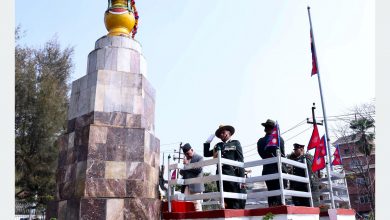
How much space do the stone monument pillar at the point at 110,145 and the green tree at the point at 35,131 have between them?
32.9 feet

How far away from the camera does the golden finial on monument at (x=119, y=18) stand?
8766 mm

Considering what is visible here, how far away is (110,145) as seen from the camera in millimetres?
7172

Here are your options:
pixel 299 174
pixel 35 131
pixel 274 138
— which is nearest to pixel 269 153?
pixel 274 138

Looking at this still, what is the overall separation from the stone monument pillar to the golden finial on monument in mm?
301

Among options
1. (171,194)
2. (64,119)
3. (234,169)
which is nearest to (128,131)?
(171,194)

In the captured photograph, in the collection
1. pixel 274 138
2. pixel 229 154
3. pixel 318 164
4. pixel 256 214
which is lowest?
pixel 256 214

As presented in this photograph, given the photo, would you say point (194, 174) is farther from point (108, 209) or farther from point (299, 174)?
point (299, 174)

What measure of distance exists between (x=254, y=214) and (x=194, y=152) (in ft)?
6.72

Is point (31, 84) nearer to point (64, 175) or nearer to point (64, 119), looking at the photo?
point (64, 119)

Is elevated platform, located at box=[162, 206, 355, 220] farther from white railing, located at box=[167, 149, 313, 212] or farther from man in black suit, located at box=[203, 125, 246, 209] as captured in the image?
man in black suit, located at box=[203, 125, 246, 209]

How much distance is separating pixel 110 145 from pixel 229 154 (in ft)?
7.81

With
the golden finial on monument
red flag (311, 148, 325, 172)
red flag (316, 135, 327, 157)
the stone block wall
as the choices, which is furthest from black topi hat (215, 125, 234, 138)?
the golden finial on monument

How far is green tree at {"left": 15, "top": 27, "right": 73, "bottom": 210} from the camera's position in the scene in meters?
16.8

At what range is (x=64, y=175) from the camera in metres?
7.46
